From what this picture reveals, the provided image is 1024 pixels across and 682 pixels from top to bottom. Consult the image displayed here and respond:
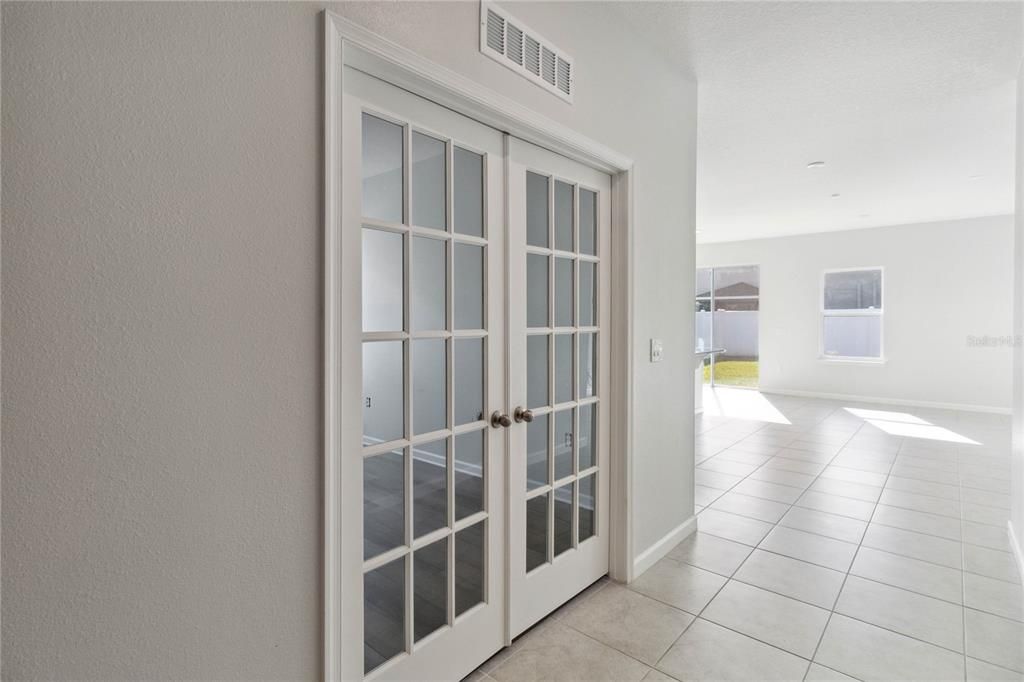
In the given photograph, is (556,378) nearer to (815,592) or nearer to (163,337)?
(163,337)

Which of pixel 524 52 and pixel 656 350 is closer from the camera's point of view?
pixel 524 52

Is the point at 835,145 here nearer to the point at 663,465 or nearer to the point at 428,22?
the point at 663,465

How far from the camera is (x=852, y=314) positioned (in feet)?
26.8

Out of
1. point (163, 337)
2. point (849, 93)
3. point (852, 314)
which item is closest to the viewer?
point (163, 337)

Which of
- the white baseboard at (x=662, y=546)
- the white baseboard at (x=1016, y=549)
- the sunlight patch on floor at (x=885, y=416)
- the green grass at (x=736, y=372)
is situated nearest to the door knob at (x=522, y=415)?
the white baseboard at (x=662, y=546)

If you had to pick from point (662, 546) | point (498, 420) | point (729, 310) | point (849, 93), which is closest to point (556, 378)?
point (498, 420)

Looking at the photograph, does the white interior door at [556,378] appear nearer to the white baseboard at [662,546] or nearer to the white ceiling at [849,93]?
the white baseboard at [662,546]

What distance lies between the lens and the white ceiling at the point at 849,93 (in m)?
2.38

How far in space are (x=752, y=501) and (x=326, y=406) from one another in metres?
3.42

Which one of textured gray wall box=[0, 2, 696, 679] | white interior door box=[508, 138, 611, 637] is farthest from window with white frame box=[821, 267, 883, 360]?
textured gray wall box=[0, 2, 696, 679]

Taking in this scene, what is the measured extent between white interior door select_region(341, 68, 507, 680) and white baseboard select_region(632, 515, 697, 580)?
0.92 meters

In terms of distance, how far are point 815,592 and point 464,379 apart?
2060 mm

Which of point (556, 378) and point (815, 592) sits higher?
point (556, 378)

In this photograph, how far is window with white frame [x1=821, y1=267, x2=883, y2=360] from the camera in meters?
7.98
